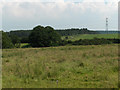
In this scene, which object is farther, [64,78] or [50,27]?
[50,27]

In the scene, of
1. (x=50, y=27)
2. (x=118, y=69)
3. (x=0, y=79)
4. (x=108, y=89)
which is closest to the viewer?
(x=108, y=89)

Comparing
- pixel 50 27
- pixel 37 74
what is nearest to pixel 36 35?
pixel 50 27

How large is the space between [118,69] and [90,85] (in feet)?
9.54

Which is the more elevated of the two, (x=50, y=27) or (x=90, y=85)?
(x=50, y=27)

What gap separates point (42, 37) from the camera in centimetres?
5550

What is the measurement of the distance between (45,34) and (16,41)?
70.5ft

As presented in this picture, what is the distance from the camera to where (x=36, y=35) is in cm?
5550

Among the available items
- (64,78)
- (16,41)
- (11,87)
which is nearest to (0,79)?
(11,87)

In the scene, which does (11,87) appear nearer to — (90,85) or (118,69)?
(90,85)

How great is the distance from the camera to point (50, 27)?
60.8 metres

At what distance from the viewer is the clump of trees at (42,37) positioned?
55406 mm

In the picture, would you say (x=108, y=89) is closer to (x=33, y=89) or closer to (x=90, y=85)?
(x=90, y=85)

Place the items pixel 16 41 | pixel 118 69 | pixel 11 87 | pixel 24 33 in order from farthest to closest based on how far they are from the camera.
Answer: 1. pixel 24 33
2. pixel 16 41
3. pixel 118 69
4. pixel 11 87

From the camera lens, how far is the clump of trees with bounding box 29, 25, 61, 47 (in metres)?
55.4
